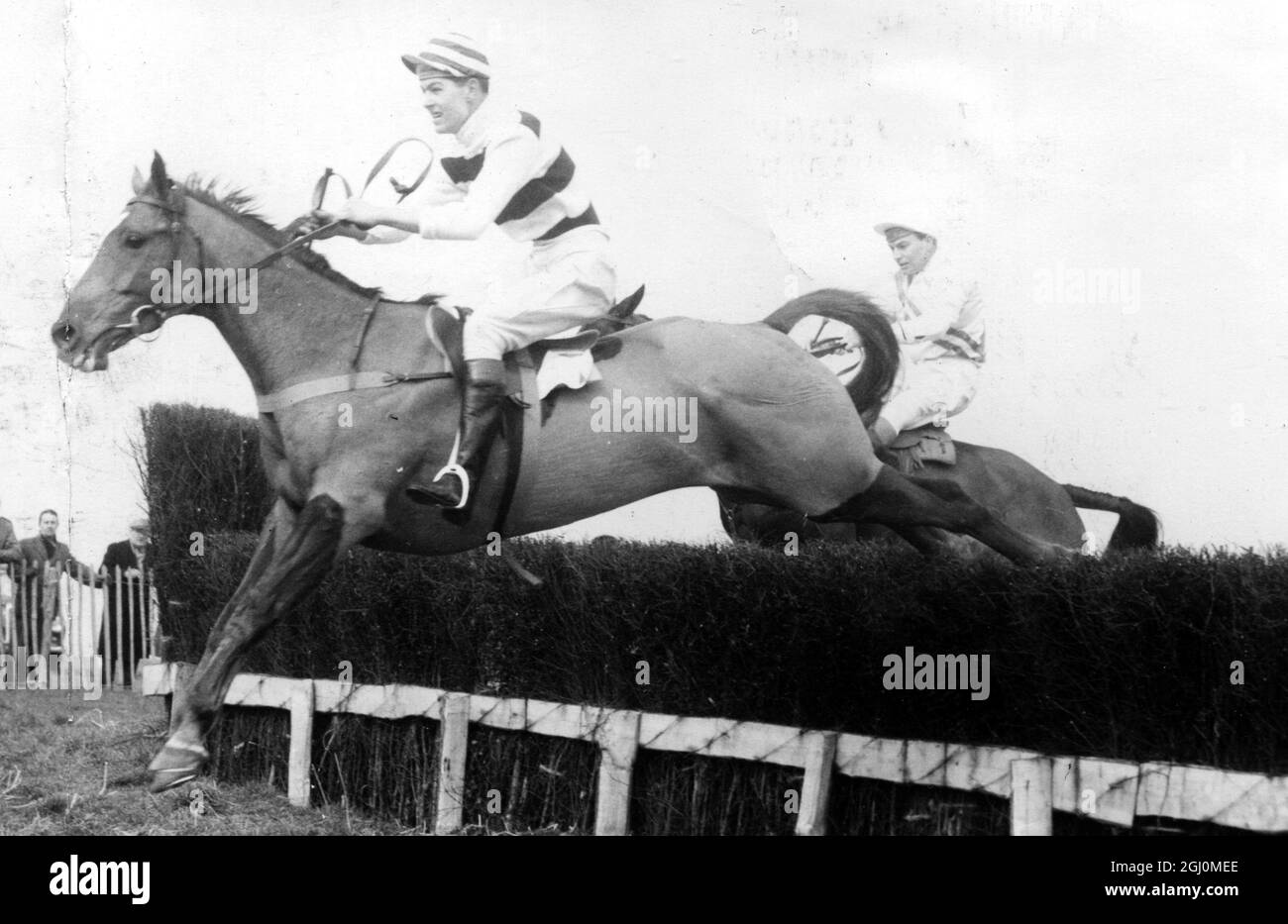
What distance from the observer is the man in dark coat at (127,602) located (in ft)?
19.2

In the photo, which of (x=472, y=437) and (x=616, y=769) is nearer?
(x=472, y=437)

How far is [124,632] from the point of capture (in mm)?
6086

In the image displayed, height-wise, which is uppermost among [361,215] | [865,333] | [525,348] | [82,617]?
[361,215]

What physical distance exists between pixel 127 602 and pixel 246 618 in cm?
111

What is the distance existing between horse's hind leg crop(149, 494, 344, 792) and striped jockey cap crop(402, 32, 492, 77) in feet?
5.39

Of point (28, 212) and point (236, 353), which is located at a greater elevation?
point (28, 212)

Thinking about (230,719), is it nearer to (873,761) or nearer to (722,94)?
(873,761)

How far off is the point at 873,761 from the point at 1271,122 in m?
2.95

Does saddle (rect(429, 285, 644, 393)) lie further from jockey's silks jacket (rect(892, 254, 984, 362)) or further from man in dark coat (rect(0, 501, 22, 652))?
man in dark coat (rect(0, 501, 22, 652))

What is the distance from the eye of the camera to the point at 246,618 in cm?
516

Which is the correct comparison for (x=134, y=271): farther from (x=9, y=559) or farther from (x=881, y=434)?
(x=881, y=434)

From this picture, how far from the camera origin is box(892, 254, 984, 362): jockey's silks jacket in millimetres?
5645

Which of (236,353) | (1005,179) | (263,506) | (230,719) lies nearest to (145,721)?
(230,719)

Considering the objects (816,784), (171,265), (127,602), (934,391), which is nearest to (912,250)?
(934,391)
